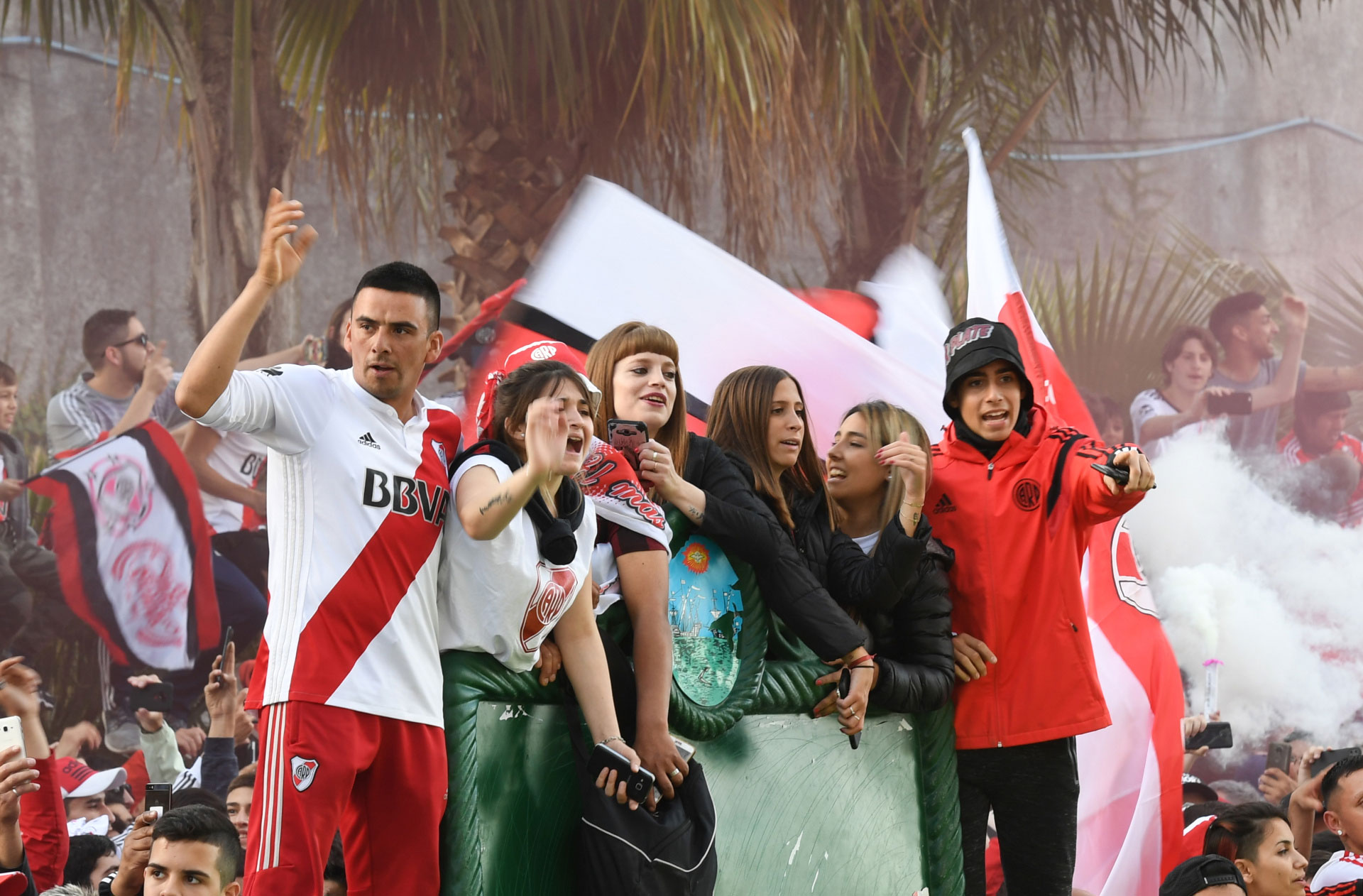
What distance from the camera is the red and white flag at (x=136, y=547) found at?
541cm

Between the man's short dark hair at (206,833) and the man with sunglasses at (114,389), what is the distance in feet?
11.1

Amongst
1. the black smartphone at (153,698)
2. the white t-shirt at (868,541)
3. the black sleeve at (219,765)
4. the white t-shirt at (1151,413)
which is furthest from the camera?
the white t-shirt at (1151,413)

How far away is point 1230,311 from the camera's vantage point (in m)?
7.30

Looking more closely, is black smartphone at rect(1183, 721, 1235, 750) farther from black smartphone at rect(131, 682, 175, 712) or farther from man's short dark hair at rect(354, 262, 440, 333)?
man's short dark hair at rect(354, 262, 440, 333)

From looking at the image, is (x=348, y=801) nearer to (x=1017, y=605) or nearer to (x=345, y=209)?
(x=1017, y=605)

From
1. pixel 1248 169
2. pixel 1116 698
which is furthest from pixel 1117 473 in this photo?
pixel 1248 169

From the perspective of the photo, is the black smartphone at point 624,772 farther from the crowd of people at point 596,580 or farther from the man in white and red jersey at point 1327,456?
the man in white and red jersey at point 1327,456

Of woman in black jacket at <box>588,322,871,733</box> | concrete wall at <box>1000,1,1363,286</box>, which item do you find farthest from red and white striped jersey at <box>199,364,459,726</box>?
concrete wall at <box>1000,1,1363,286</box>

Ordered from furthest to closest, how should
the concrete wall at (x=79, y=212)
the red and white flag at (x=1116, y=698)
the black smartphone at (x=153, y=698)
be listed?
the concrete wall at (x=79, y=212)
the black smartphone at (x=153, y=698)
the red and white flag at (x=1116, y=698)

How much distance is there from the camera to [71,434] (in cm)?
551

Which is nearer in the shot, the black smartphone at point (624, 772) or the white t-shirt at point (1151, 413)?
the black smartphone at point (624, 772)

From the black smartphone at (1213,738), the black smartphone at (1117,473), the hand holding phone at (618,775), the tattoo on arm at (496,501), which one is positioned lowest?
the black smartphone at (1213,738)

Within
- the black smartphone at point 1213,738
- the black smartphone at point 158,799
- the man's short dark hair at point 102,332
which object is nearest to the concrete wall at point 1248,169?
the black smartphone at point 1213,738

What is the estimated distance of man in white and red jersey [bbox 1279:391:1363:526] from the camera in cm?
718
